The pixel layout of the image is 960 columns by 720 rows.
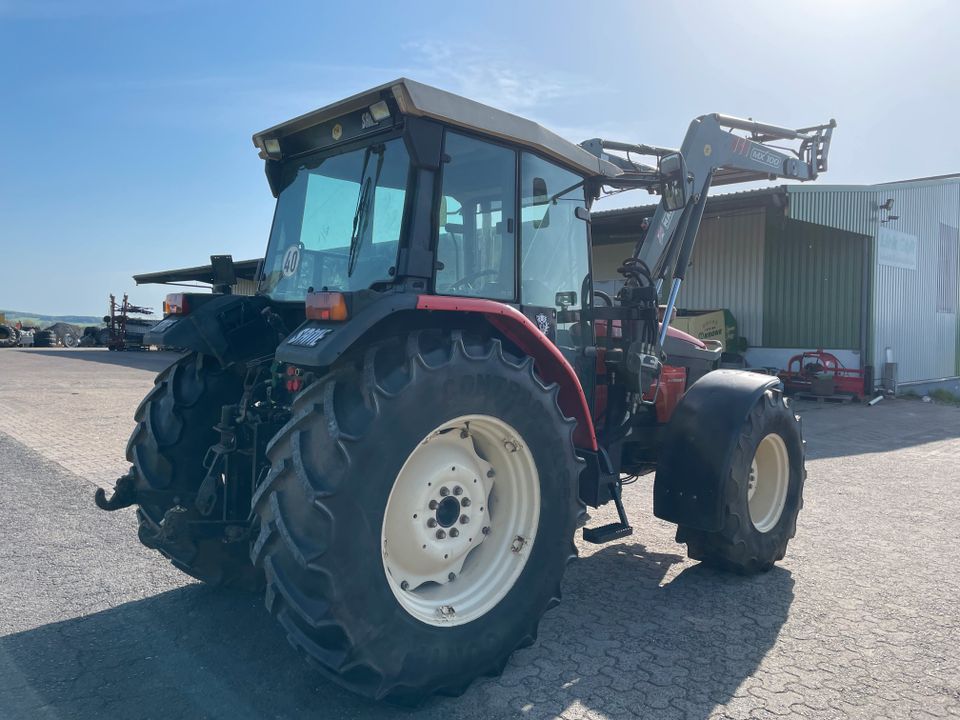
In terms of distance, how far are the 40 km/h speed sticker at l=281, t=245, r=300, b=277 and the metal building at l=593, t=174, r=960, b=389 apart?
509 inches

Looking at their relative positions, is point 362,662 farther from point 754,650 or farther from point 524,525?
point 754,650

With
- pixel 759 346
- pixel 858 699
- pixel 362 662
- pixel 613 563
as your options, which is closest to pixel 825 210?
pixel 759 346

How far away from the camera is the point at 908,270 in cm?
1809

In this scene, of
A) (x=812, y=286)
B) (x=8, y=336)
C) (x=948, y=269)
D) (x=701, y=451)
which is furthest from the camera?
(x=8, y=336)

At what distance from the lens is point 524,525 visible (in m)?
3.45

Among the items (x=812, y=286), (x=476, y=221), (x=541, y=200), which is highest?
(x=812, y=286)

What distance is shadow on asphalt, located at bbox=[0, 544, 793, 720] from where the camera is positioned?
9.94 ft

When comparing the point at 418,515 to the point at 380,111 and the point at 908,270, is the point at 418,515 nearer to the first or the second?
the point at 380,111

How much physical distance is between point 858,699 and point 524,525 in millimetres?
1577

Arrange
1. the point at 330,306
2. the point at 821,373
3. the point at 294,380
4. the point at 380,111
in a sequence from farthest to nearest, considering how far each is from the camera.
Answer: the point at 821,373 → the point at 294,380 → the point at 380,111 → the point at 330,306

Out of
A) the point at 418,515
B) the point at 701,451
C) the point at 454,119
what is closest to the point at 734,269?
the point at 701,451

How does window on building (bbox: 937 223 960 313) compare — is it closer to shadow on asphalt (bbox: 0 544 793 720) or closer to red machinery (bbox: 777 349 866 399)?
red machinery (bbox: 777 349 866 399)

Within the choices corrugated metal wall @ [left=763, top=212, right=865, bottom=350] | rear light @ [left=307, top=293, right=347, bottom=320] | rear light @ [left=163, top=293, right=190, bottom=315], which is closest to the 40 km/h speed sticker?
rear light @ [left=163, top=293, right=190, bottom=315]

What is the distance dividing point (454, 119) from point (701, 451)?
2.38m
